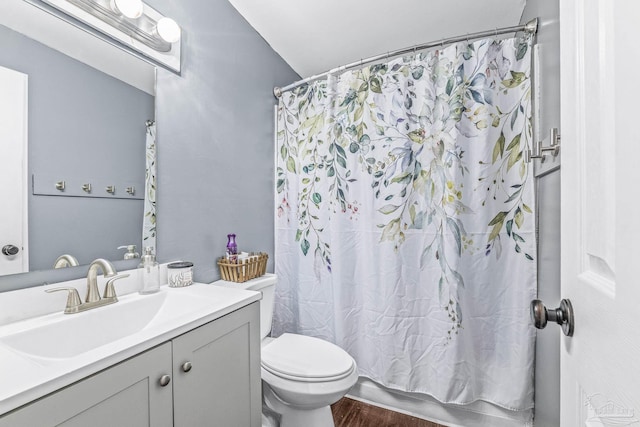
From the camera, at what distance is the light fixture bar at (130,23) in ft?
3.45

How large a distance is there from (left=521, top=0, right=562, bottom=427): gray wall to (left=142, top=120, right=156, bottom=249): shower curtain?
5.04ft

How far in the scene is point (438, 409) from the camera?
5.36 ft

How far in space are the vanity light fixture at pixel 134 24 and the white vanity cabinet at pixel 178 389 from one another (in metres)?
1.12

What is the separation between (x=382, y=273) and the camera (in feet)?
5.53

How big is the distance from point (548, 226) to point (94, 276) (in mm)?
1711

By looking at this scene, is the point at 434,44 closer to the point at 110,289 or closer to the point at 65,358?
the point at 110,289

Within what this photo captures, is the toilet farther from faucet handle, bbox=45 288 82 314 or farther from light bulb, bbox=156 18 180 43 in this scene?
light bulb, bbox=156 18 180 43

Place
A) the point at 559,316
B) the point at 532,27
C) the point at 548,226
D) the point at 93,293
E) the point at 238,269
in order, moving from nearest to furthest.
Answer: the point at 559,316
the point at 93,293
the point at 548,226
the point at 532,27
the point at 238,269

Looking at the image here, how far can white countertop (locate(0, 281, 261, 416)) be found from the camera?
1.77ft

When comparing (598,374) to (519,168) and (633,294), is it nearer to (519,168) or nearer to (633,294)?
(633,294)

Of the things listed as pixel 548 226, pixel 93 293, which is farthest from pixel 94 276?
pixel 548 226

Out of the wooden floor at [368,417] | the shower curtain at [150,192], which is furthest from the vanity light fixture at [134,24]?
the wooden floor at [368,417]

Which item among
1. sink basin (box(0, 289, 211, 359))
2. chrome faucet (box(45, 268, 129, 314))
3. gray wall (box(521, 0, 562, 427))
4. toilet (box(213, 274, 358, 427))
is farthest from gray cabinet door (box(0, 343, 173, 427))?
gray wall (box(521, 0, 562, 427))

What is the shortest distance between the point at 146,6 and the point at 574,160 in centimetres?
154
